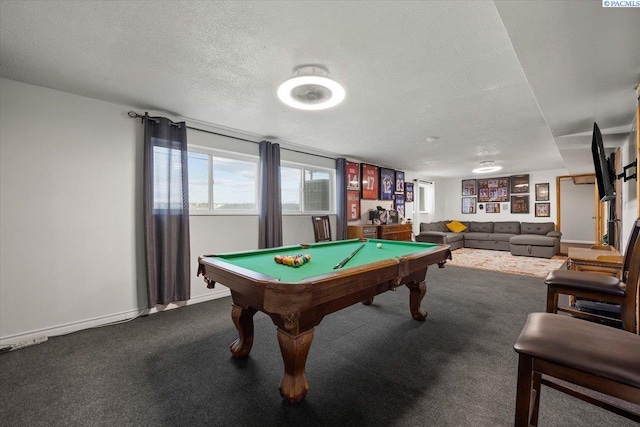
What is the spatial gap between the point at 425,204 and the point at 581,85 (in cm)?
770

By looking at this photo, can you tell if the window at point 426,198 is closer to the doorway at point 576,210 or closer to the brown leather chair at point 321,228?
the doorway at point 576,210

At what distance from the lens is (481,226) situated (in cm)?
859

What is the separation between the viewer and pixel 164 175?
3.22 meters

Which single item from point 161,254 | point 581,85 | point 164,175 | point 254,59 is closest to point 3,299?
point 161,254

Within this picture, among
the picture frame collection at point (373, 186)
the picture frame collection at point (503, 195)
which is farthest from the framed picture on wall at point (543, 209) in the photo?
the picture frame collection at point (373, 186)

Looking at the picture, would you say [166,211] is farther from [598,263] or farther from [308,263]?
[598,263]

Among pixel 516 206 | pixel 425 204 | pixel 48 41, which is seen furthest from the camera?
pixel 425 204

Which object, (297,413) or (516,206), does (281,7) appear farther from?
(516,206)

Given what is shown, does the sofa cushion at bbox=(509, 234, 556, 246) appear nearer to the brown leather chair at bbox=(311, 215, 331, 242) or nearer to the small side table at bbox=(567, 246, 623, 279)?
the small side table at bbox=(567, 246, 623, 279)

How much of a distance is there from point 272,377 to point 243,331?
44 centimetres

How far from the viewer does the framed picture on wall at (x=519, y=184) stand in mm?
8228

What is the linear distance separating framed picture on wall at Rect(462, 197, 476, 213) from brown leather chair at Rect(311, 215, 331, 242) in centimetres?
663

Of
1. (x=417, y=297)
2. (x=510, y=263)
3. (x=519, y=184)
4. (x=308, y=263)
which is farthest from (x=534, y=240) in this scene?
(x=308, y=263)

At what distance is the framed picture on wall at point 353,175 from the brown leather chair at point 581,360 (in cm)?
486
